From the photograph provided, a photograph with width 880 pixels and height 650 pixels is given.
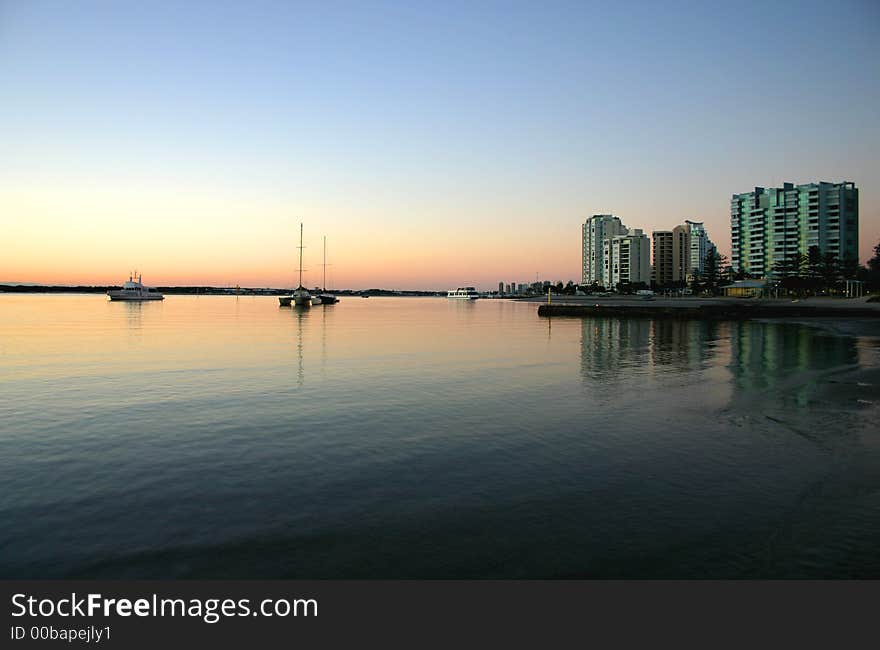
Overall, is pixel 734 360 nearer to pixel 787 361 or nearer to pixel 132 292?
pixel 787 361

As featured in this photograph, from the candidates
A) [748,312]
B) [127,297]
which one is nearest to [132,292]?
[127,297]

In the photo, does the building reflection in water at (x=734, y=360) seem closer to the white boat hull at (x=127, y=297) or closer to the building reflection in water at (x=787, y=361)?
the building reflection in water at (x=787, y=361)

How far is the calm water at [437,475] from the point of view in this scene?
7.82 metres

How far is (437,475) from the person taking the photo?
11.5 meters

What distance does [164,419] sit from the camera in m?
16.8

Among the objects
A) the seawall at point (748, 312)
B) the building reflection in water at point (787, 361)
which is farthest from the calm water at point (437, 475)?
the seawall at point (748, 312)

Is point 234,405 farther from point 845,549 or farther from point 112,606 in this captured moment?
point 845,549

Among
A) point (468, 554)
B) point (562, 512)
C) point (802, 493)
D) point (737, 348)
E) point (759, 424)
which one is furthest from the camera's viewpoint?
point (737, 348)

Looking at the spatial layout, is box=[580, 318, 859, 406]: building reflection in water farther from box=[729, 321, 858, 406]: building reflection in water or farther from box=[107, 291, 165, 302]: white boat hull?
box=[107, 291, 165, 302]: white boat hull

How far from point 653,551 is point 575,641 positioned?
Result: 2.14 meters

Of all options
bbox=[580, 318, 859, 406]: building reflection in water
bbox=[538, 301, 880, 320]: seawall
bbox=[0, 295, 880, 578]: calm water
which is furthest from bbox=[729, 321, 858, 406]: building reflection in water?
bbox=[538, 301, 880, 320]: seawall

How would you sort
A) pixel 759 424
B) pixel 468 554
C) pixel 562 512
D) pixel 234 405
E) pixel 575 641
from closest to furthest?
1. pixel 575 641
2. pixel 468 554
3. pixel 562 512
4. pixel 759 424
5. pixel 234 405

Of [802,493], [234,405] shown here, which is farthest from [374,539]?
[234,405]

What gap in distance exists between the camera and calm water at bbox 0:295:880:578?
308 inches
